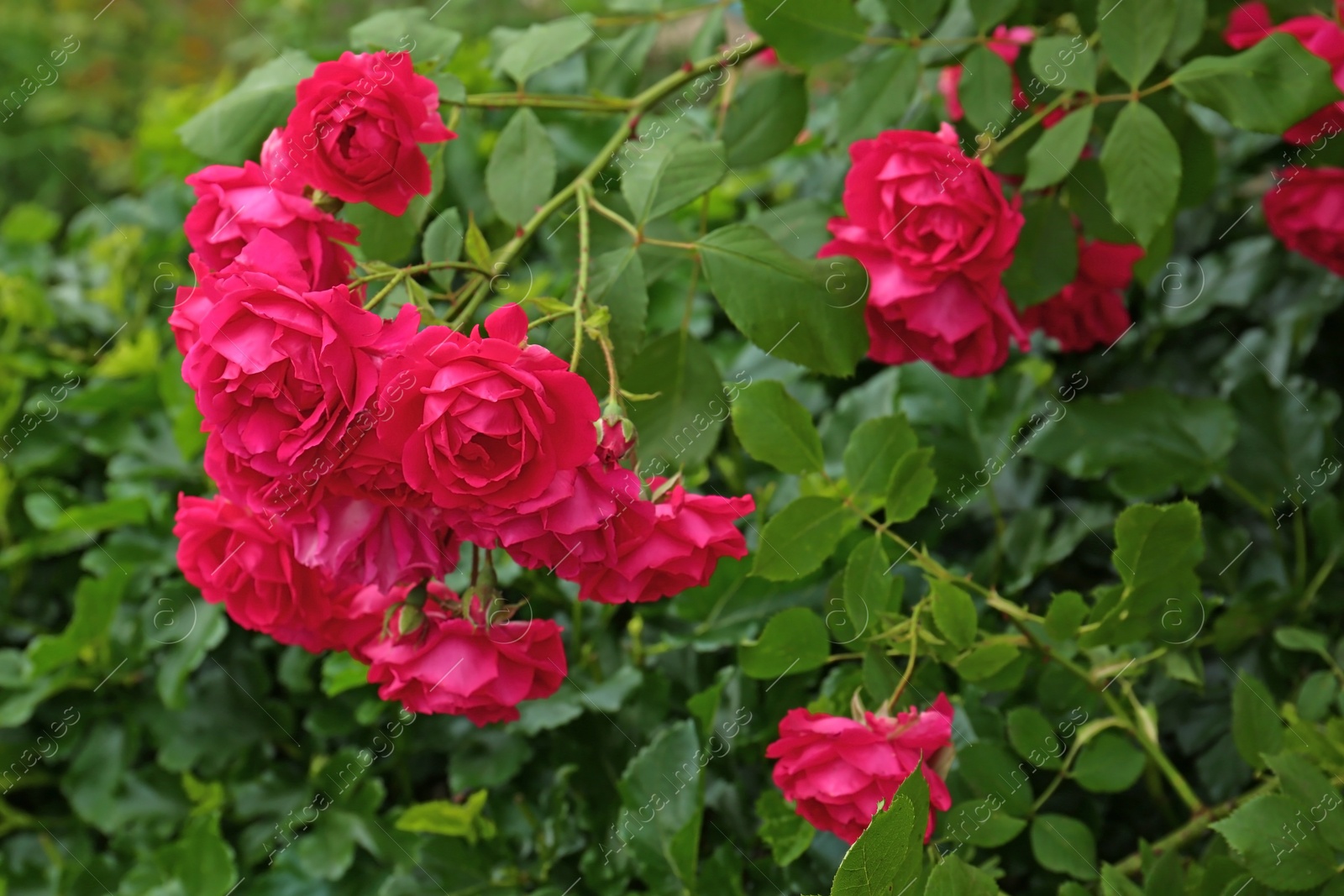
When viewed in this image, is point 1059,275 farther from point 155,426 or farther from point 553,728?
point 155,426

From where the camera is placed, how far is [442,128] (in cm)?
62

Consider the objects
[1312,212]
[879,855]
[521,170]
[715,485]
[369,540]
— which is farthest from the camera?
[715,485]

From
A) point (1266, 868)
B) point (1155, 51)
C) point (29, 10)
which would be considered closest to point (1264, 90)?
point (1155, 51)

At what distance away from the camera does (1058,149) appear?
2.42 ft

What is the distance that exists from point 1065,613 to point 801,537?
165mm

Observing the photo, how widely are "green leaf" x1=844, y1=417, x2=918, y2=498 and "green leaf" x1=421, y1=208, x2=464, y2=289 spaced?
0.27 metres

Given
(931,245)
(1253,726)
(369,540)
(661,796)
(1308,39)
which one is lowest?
(1253,726)

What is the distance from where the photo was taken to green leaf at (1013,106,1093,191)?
0.73m

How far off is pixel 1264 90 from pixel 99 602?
1.00 metres

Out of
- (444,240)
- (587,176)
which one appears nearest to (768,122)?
(587,176)

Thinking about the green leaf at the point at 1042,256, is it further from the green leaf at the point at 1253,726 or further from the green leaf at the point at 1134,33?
the green leaf at the point at 1253,726

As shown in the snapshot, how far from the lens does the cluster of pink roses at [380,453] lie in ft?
1.59

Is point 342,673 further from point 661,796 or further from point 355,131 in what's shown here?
point 355,131

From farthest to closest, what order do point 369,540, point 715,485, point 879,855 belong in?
point 715,485 → point 369,540 → point 879,855
